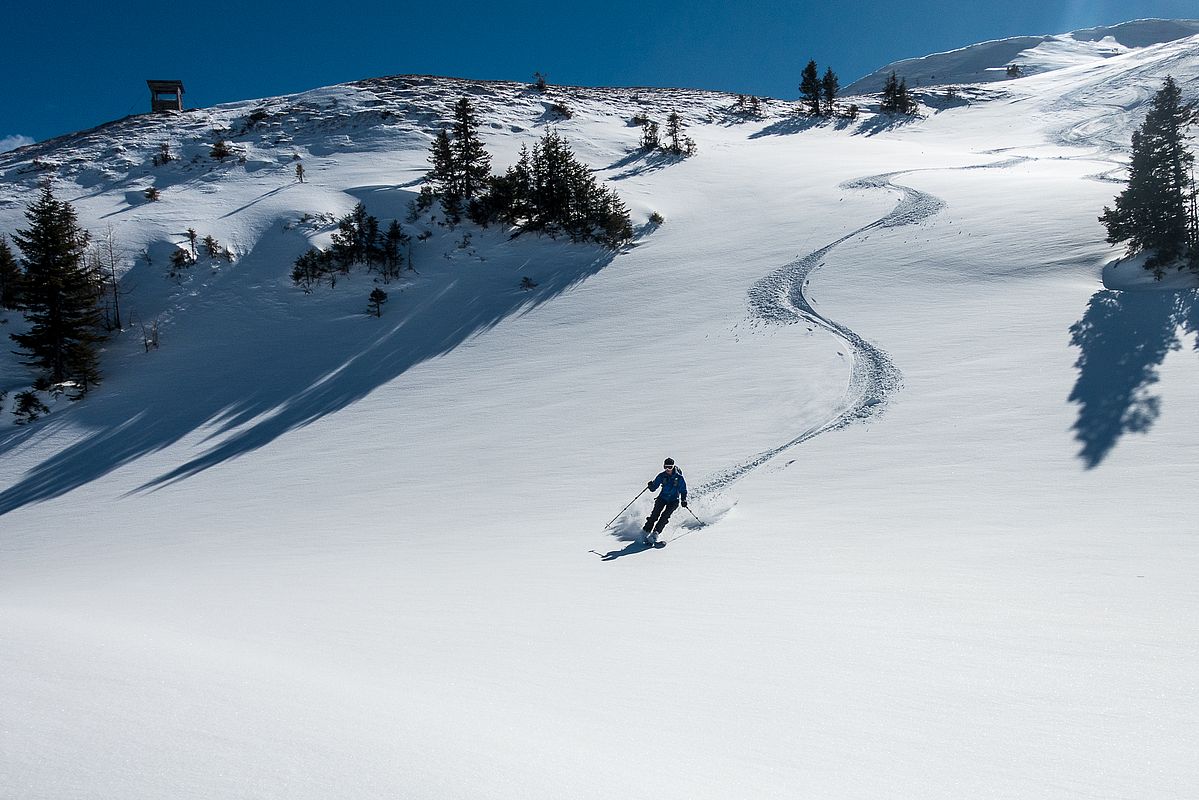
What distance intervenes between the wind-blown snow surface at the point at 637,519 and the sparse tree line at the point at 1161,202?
2.11 meters

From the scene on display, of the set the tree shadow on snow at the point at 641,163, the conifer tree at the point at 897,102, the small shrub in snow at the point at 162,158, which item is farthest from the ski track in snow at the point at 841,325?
the small shrub in snow at the point at 162,158

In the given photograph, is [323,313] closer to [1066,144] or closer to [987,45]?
[1066,144]

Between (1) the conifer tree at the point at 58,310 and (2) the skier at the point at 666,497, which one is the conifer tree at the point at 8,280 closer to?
(1) the conifer tree at the point at 58,310

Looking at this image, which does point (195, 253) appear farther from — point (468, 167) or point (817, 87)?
point (817, 87)

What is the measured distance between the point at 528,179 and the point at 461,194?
5.40 meters

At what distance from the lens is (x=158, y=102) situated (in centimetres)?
5709

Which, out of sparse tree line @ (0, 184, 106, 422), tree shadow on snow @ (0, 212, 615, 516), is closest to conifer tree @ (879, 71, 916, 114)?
tree shadow on snow @ (0, 212, 615, 516)

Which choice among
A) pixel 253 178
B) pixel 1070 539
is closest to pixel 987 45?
pixel 253 178

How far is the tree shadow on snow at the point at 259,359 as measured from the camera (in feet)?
62.9

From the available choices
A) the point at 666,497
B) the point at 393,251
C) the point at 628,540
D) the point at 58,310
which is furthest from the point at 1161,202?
the point at 58,310

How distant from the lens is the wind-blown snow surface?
304 centimetres

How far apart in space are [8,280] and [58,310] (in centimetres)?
556

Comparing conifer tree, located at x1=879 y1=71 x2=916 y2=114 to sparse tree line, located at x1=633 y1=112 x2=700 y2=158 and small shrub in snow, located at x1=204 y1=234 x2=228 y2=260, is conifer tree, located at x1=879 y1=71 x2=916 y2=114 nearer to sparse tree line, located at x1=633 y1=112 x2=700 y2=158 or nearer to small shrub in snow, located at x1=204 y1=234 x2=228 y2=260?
sparse tree line, located at x1=633 y1=112 x2=700 y2=158

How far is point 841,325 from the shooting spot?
63.1ft
